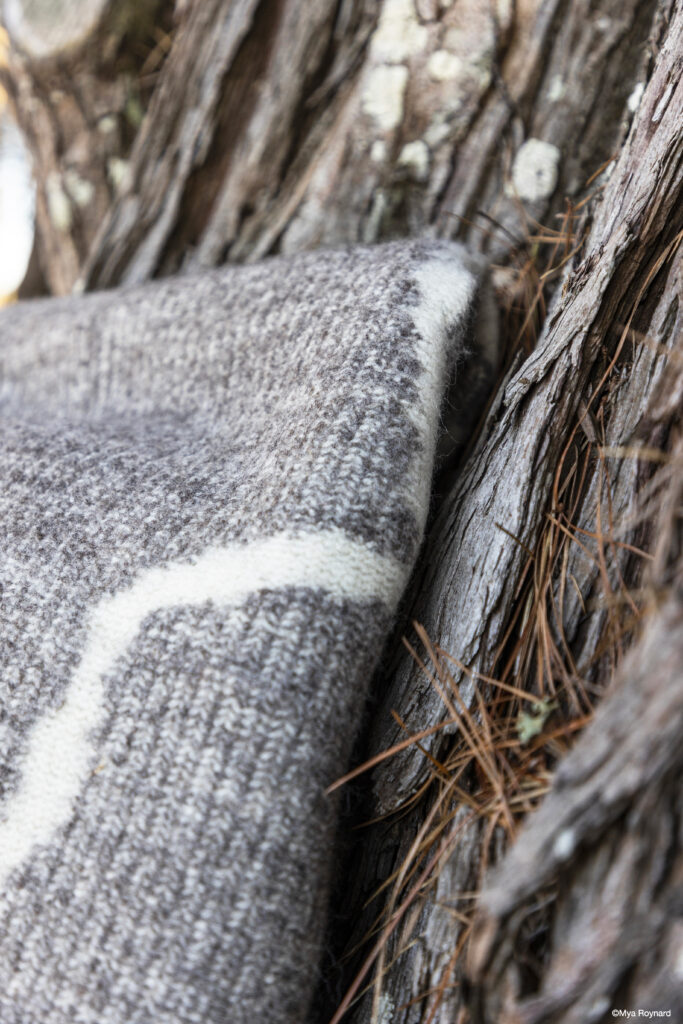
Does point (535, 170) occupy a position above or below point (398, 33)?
below

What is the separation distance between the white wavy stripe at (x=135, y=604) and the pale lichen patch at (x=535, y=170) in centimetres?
60

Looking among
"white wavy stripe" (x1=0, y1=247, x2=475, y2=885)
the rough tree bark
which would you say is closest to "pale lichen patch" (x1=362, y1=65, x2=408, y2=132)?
the rough tree bark

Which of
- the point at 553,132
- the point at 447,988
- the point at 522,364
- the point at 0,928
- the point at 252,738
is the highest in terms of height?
the point at 553,132

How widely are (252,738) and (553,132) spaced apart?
2.83ft

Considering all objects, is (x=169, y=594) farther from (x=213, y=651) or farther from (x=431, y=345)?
(x=431, y=345)

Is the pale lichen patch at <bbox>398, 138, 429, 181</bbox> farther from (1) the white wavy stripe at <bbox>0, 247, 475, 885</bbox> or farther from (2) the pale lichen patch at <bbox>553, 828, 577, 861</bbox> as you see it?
(2) the pale lichen patch at <bbox>553, 828, 577, 861</bbox>

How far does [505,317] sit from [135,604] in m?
0.58

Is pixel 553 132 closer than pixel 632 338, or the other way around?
pixel 632 338

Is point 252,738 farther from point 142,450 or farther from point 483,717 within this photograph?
point 142,450

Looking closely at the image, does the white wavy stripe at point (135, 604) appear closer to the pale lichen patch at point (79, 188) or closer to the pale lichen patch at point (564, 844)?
the pale lichen patch at point (564, 844)

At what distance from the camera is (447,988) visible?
0.57 meters

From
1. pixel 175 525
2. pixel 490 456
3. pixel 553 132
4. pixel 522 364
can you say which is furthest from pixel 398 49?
pixel 175 525

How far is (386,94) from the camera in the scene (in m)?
1.01

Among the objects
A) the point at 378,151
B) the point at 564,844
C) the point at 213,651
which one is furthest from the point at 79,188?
the point at 564,844
